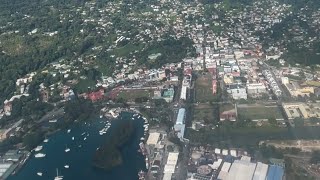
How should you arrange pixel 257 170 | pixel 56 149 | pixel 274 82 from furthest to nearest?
pixel 274 82 < pixel 56 149 < pixel 257 170

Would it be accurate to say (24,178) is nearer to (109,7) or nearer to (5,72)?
(5,72)

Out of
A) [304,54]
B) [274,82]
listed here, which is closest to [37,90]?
[274,82]

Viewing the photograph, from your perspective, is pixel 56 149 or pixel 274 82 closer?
pixel 56 149

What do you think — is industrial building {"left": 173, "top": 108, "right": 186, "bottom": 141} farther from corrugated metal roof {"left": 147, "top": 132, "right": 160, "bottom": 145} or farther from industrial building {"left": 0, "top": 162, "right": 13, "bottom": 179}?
industrial building {"left": 0, "top": 162, "right": 13, "bottom": 179}

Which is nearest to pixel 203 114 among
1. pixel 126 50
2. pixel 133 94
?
pixel 133 94

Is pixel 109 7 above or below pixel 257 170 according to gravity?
below

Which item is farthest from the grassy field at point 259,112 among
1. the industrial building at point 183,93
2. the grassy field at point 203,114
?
the industrial building at point 183,93

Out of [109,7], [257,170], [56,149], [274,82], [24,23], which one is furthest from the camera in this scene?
[109,7]
